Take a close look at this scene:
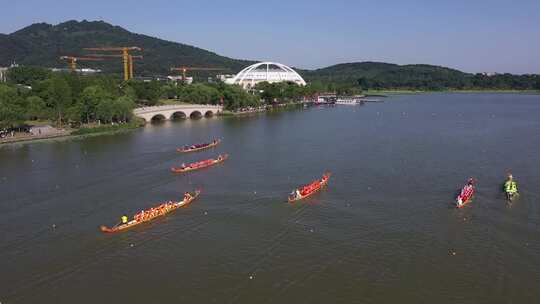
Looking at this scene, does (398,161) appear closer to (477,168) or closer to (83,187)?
(477,168)

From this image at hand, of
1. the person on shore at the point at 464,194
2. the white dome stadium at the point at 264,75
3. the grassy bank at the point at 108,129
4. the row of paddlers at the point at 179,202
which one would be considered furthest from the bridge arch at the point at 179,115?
the white dome stadium at the point at 264,75

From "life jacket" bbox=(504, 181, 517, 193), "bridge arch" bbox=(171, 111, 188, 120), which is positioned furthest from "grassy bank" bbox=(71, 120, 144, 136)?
"life jacket" bbox=(504, 181, 517, 193)

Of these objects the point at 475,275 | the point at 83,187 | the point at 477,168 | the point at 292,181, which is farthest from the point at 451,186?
the point at 83,187

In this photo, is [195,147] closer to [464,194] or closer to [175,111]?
[464,194]

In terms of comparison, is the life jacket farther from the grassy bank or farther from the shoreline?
the grassy bank

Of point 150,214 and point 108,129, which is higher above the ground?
point 108,129

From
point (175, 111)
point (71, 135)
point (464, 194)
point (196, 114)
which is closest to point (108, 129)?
point (71, 135)
